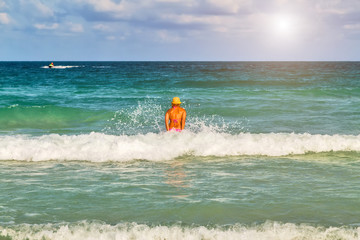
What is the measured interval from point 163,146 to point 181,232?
17.0ft

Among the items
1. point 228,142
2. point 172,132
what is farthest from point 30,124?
point 228,142

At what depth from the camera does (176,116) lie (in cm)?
1116

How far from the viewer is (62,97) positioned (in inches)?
1080

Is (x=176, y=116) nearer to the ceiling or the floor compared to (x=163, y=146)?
nearer to the ceiling

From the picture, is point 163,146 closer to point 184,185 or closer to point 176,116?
point 176,116

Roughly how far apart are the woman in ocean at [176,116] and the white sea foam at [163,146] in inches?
7.9

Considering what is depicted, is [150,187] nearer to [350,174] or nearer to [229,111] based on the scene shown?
[350,174]

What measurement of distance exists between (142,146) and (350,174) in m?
5.02

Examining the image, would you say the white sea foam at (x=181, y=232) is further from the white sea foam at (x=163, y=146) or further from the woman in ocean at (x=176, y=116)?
the woman in ocean at (x=176, y=116)

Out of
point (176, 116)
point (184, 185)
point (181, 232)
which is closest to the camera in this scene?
point (181, 232)

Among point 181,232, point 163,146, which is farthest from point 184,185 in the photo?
point 163,146

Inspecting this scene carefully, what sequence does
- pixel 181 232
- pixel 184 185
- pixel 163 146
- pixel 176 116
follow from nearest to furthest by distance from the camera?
pixel 181 232 → pixel 184 185 → pixel 163 146 → pixel 176 116

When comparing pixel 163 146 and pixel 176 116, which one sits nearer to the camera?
pixel 163 146

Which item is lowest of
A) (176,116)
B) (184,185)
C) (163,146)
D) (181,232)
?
(181,232)
